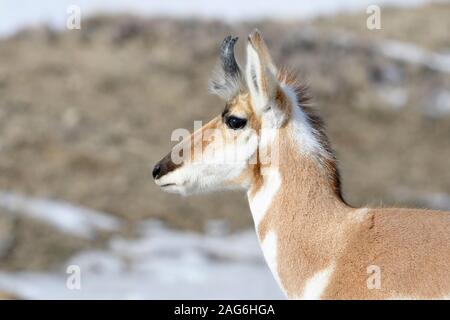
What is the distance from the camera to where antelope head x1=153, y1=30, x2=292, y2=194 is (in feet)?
17.5

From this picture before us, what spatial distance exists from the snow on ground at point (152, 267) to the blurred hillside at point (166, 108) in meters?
0.39

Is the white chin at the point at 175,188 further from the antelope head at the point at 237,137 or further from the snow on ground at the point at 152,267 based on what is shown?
the snow on ground at the point at 152,267

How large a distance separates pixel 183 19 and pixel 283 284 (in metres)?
28.3

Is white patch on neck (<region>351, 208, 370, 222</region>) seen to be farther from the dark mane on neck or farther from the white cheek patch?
the white cheek patch

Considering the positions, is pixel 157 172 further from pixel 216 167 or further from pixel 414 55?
pixel 414 55

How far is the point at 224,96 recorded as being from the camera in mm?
5797

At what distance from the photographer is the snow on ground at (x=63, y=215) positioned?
15.3 m

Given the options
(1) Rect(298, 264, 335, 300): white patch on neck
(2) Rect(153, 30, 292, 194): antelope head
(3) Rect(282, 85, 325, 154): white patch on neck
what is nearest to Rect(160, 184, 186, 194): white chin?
(2) Rect(153, 30, 292, 194): antelope head

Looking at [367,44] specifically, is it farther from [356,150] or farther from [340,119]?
[356,150]

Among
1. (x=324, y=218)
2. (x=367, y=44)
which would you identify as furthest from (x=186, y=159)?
(x=367, y=44)

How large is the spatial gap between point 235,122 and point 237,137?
0.09 m

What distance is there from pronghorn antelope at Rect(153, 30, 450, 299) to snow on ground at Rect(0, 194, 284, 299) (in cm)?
692

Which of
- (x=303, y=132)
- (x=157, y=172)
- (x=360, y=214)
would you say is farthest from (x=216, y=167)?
(x=360, y=214)

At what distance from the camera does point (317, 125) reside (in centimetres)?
550
